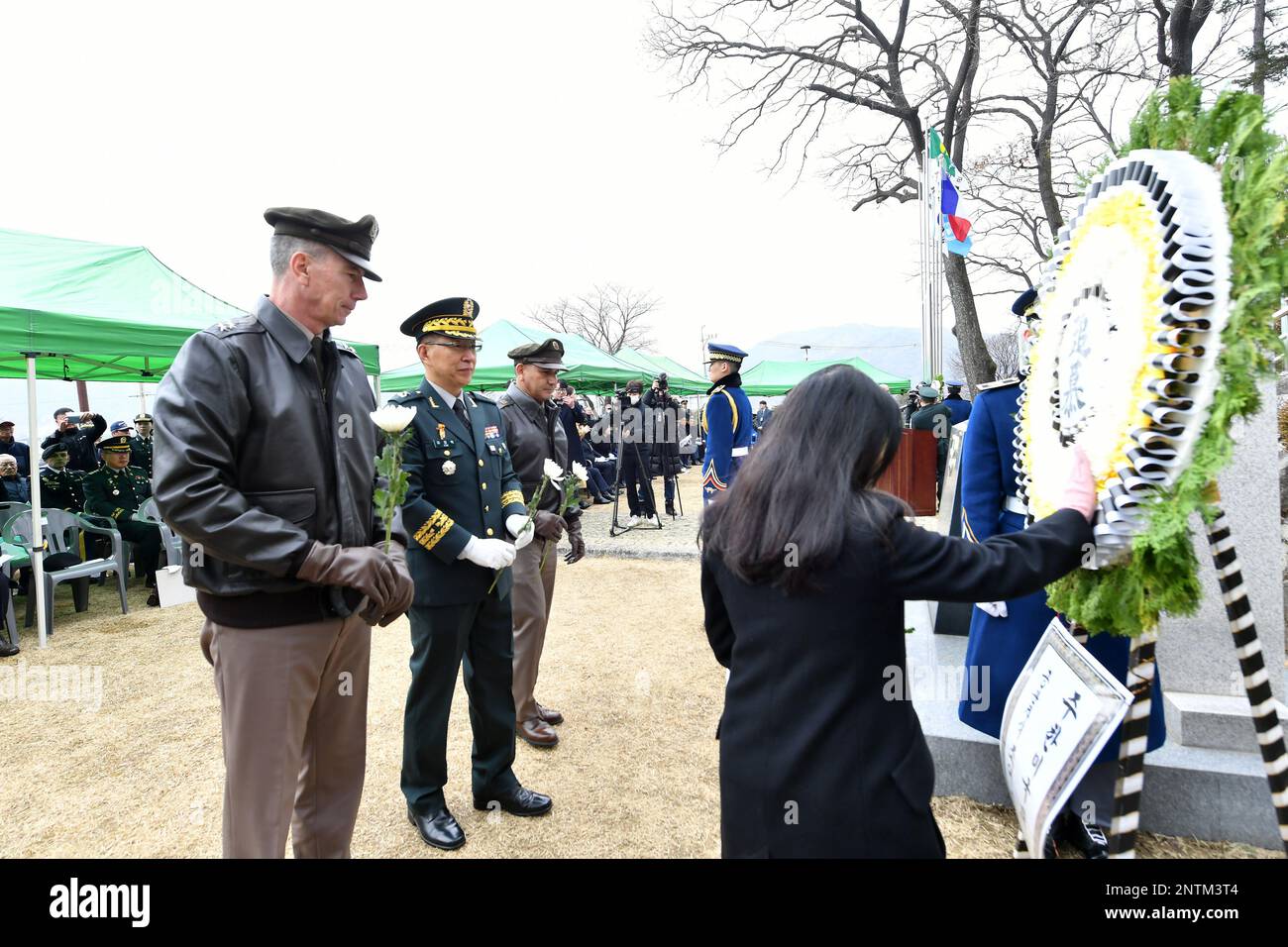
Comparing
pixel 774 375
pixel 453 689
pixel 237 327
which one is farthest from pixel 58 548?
pixel 774 375

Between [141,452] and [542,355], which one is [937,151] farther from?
[141,452]

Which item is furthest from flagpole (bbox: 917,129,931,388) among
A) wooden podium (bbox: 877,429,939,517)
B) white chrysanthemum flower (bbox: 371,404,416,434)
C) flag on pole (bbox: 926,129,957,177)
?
white chrysanthemum flower (bbox: 371,404,416,434)

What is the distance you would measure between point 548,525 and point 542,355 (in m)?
1.12

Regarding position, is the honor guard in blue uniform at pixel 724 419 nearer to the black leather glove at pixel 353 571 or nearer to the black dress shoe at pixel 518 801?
the black dress shoe at pixel 518 801

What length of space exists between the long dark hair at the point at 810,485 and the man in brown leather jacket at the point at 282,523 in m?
1.08

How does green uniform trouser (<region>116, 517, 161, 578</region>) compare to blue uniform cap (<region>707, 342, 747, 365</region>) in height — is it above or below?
below

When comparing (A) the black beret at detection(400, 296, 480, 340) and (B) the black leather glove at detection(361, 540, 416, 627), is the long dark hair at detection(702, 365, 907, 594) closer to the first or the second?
(B) the black leather glove at detection(361, 540, 416, 627)

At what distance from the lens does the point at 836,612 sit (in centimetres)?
141

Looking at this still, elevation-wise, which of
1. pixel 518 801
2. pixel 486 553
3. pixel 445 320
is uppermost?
pixel 445 320

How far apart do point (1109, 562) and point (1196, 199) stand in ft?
2.57

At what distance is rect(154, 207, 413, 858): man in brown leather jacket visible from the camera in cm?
182

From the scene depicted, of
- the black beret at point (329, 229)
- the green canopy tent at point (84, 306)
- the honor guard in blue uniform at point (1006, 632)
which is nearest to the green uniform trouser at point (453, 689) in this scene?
the black beret at point (329, 229)

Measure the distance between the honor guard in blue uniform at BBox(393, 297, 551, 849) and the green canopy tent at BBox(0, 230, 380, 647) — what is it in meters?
2.55

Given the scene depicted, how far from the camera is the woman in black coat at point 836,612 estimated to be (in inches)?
55.1
